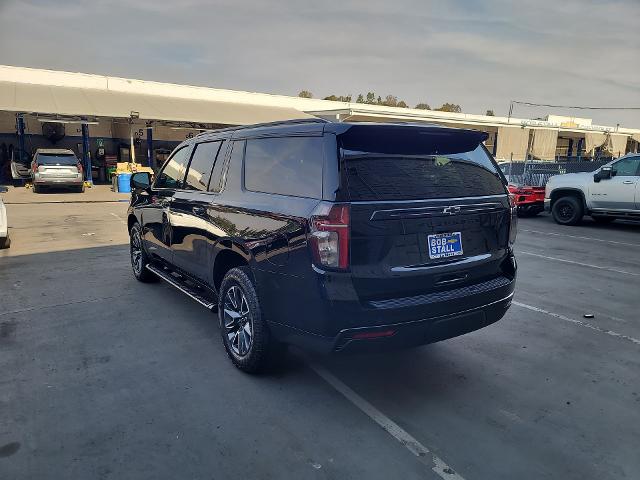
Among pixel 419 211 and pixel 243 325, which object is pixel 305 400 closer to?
pixel 243 325

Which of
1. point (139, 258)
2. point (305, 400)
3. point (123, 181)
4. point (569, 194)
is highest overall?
point (569, 194)

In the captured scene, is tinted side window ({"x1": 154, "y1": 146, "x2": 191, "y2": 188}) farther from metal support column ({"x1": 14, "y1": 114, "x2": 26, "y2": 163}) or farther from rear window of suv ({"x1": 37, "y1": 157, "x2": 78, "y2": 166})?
metal support column ({"x1": 14, "y1": 114, "x2": 26, "y2": 163})

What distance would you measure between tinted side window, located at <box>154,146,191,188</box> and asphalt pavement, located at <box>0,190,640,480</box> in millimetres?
1358

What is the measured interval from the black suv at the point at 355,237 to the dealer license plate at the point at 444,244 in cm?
1

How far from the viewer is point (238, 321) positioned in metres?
3.79

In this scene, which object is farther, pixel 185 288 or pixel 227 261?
pixel 185 288

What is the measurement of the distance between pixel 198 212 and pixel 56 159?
17784mm

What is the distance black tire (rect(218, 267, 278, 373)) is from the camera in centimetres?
347

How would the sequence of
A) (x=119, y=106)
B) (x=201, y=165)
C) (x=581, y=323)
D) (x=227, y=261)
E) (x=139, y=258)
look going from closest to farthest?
(x=227, y=261)
(x=201, y=165)
(x=581, y=323)
(x=139, y=258)
(x=119, y=106)

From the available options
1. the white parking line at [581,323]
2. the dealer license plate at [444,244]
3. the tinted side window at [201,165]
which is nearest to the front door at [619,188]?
the white parking line at [581,323]

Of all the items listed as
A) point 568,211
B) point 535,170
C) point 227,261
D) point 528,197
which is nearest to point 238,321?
point 227,261

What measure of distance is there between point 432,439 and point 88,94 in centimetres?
2600

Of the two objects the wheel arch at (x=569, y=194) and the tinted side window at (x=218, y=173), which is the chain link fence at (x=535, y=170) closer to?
the wheel arch at (x=569, y=194)

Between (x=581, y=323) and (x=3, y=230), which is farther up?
(x=3, y=230)
